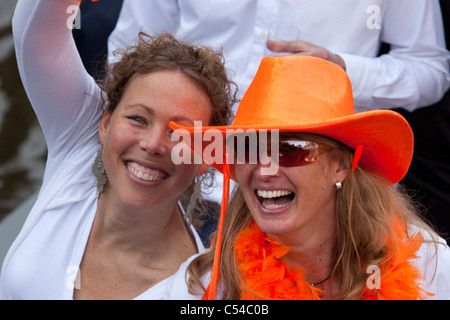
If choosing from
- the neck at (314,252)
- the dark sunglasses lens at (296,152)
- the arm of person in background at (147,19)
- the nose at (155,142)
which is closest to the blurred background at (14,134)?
the arm of person in background at (147,19)

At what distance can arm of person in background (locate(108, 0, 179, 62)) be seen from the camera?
2828 millimetres

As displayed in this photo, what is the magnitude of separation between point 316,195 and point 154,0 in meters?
1.30

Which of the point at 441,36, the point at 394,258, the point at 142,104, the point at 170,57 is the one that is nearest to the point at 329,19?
the point at 441,36

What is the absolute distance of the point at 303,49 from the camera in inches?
96.5

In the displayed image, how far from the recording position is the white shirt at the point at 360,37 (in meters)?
2.55

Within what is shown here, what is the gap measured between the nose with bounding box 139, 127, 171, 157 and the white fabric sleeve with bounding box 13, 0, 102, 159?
1.06 feet

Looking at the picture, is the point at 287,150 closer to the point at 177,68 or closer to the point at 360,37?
the point at 177,68

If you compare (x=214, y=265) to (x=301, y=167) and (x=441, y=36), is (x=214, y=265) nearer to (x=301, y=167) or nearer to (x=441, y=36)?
(x=301, y=167)

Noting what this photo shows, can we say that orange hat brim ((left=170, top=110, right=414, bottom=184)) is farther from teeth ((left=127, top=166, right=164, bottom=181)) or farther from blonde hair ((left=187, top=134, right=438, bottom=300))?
teeth ((left=127, top=166, right=164, bottom=181))

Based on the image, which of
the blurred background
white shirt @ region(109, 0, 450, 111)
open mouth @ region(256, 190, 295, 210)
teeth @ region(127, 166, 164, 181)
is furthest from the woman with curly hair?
the blurred background

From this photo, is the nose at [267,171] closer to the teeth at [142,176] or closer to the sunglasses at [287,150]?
the sunglasses at [287,150]

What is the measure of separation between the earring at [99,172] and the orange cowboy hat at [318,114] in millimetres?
469

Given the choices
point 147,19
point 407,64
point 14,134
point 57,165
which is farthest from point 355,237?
point 14,134

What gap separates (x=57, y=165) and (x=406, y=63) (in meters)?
1.33
